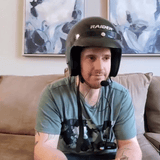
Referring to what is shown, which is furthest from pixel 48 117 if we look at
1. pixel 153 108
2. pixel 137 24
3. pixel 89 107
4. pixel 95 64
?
pixel 137 24

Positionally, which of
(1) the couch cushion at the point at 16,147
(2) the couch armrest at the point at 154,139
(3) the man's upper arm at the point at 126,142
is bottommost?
(1) the couch cushion at the point at 16,147

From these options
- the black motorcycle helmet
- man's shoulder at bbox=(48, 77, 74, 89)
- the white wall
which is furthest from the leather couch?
the black motorcycle helmet

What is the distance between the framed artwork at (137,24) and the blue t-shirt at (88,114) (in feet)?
3.39

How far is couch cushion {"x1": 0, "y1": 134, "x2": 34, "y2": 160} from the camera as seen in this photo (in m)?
0.99

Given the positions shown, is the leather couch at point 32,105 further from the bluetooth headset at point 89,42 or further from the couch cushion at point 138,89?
the bluetooth headset at point 89,42

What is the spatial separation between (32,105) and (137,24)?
1.31 m

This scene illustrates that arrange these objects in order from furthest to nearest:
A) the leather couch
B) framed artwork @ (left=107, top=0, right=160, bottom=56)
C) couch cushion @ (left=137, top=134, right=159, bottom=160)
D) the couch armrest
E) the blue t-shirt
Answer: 1. framed artwork @ (left=107, top=0, right=160, bottom=56)
2. the leather couch
3. the couch armrest
4. couch cushion @ (left=137, top=134, right=159, bottom=160)
5. the blue t-shirt

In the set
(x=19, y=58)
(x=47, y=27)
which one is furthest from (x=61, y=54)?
(x=19, y=58)

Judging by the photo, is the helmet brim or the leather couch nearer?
the helmet brim

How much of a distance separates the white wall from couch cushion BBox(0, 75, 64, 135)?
0.43 metres

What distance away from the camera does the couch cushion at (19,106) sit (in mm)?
1315

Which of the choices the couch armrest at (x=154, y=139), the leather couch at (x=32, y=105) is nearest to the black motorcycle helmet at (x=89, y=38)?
the leather couch at (x=32, y=105)

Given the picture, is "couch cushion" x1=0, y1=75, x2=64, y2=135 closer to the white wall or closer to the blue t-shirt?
the white wall

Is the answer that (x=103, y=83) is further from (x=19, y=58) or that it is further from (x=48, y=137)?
(x=19, y=58)
